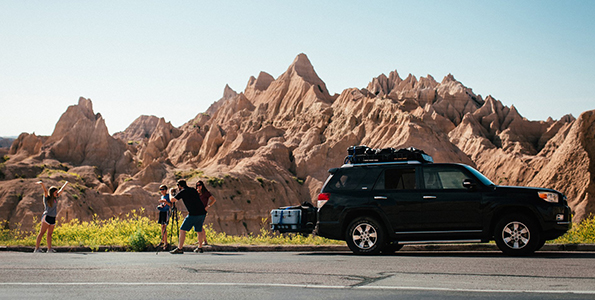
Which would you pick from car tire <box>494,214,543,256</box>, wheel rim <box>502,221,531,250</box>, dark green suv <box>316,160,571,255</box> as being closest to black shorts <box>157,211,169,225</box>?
dark green suv <box>316,160,571,255</box>

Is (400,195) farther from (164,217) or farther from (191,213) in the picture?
(164,217)

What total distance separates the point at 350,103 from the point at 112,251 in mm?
66335

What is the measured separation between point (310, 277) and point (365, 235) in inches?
147

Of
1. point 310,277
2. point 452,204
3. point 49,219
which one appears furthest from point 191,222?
point 452,204

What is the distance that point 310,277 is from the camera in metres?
8.62

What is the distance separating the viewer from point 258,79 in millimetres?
103750

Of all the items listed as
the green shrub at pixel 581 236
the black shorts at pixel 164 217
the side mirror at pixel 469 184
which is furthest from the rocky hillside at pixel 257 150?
the black shorts at pixel 164 217

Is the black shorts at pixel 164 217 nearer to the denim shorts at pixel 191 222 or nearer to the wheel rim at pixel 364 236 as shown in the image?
the denim shorts at pixel 191 222

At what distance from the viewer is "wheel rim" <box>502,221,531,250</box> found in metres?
11.2

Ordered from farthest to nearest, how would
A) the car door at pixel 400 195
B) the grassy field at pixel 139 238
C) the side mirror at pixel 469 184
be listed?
the grassy field at pixel 139 238 → the car door at pixel 400 195 → the side mirror at pixel 469 184

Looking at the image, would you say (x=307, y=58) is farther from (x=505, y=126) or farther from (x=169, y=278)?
(x=169, y=278)

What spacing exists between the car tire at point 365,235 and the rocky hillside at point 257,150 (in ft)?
96.5

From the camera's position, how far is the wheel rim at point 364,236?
39.7 feet

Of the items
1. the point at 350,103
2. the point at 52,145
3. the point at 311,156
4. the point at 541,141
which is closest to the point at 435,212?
the point at 311,156
